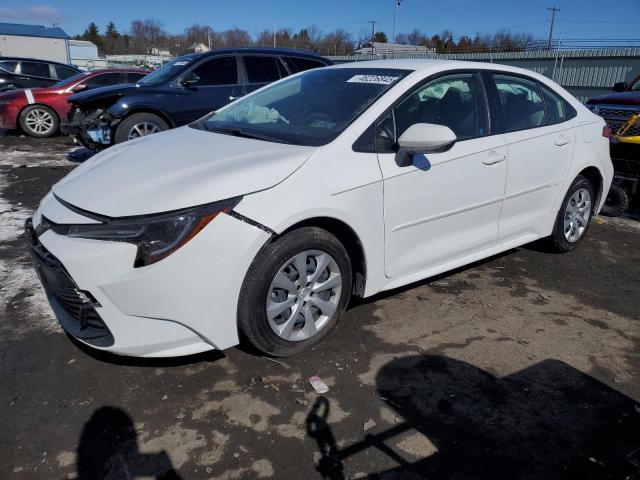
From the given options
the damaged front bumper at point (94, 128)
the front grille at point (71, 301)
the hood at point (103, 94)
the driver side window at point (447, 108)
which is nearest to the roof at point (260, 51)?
the hood at point (103, 94)

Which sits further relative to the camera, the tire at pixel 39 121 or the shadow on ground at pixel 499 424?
the tire at pixel 39 121

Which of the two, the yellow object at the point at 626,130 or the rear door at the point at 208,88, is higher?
the rear door at the point at 208,88

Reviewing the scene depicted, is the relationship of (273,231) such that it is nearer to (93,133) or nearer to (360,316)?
(360,316)

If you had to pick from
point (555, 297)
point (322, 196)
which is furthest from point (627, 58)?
point (322, 196)

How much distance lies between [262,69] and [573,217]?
17.6ft

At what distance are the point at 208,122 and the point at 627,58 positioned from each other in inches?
870

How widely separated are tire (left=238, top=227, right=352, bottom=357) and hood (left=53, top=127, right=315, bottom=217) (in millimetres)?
370

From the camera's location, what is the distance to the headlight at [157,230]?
2412mm

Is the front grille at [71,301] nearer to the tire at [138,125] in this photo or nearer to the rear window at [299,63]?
the tire at [138,125]

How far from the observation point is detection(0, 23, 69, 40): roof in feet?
176

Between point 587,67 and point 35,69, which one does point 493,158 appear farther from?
point 587,67

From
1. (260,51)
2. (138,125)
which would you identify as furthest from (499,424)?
(260,51)

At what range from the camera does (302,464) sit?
7.25 feet

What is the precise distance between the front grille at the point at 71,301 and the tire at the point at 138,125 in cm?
505
